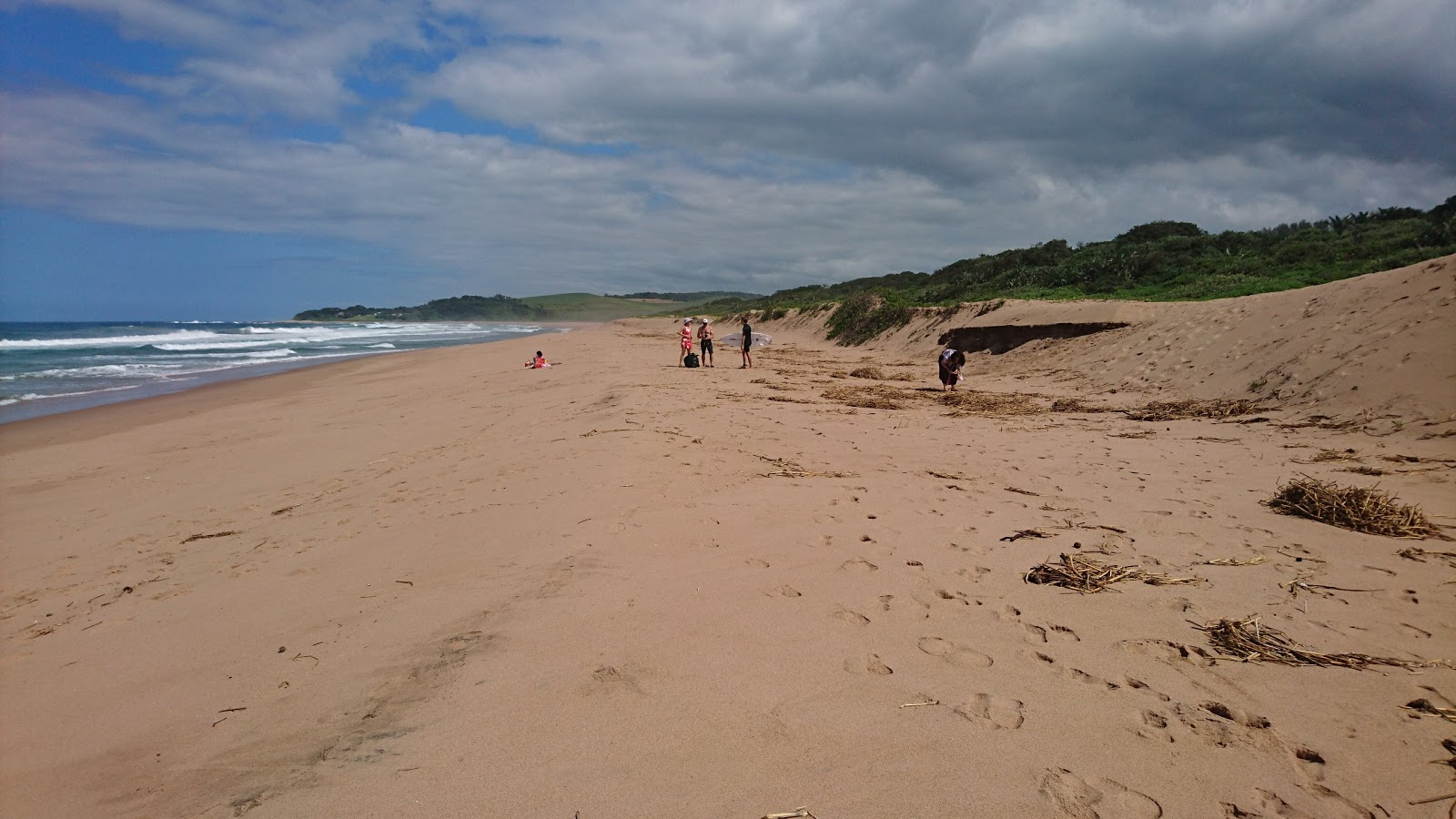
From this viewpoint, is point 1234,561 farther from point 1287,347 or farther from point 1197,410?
point 1287,347

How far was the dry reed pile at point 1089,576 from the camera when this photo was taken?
381 centimetres

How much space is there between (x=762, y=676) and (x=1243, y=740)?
1777 millimetres

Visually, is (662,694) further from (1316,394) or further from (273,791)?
(1316,394)

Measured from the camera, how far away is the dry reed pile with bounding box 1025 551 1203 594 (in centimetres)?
381

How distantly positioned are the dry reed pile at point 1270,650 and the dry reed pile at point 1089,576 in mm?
527

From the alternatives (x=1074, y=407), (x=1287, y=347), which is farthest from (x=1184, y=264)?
(x=1074, y=407)

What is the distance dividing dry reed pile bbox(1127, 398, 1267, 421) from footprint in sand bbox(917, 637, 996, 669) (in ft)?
26.2

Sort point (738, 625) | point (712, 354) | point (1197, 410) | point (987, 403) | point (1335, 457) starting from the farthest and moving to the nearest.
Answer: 1. point (712, 354)
2. point (987, 403)
3. point (1197, 410)
4. point (1335, 457)
5. point (738, 625)

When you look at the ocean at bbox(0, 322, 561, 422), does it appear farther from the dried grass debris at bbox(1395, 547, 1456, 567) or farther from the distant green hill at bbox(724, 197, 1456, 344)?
the distant green hill at bbox(724, 197, 1456, 344)

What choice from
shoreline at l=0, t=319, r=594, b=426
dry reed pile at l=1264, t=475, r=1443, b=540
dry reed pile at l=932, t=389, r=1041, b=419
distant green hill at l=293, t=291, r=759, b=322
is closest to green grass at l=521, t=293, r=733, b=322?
distant green hill at l=293, t=291, r=759, b=322

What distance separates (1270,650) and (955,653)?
4.56 feet

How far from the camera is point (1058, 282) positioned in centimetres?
2822

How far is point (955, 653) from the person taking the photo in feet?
10.3

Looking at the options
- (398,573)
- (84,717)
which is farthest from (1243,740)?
(84,717)
